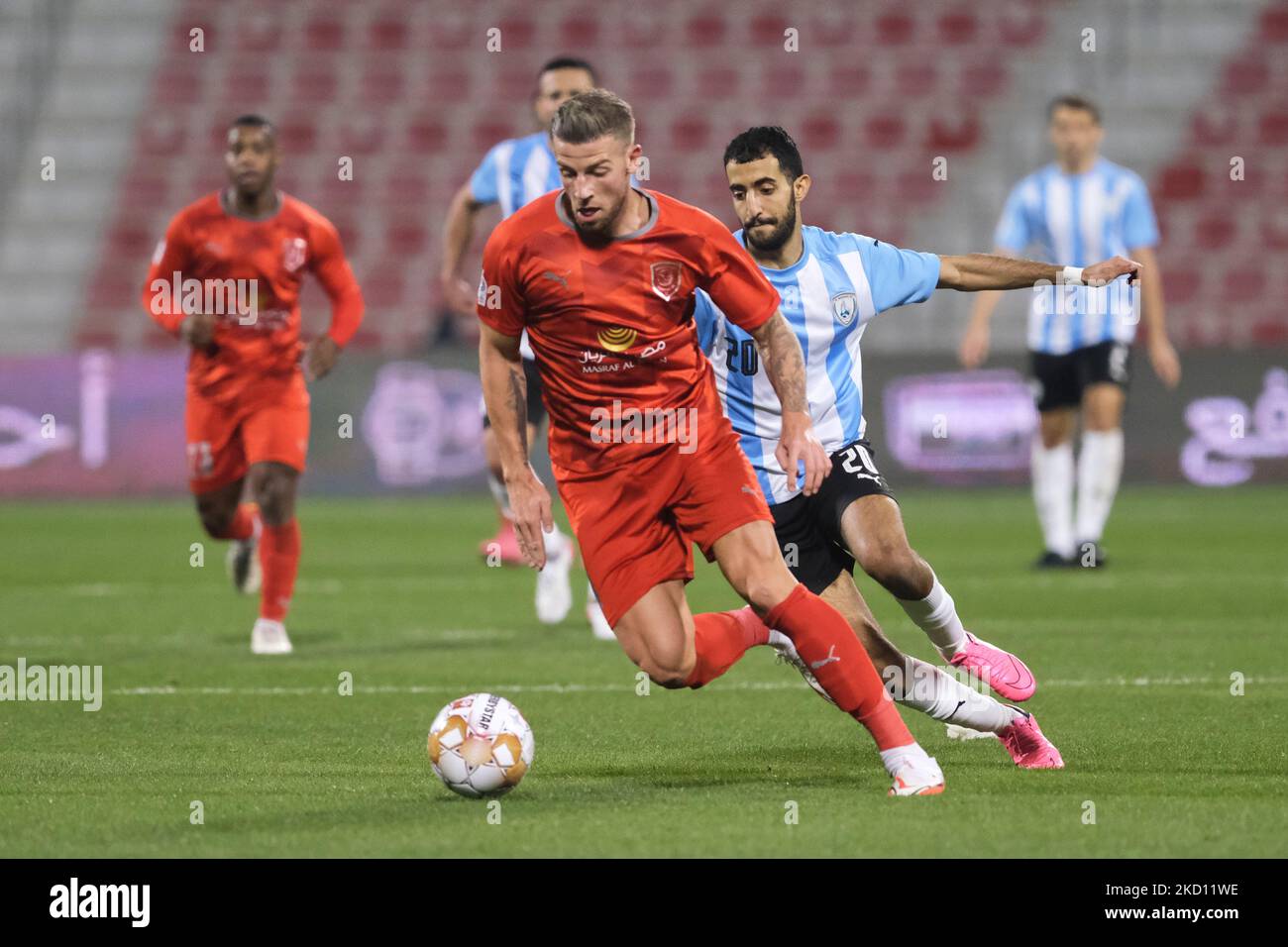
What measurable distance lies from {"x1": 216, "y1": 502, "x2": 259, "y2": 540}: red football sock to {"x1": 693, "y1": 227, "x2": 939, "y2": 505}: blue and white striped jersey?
15.4ft

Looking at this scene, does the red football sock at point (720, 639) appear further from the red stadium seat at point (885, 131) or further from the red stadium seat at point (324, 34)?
the red stadium seat at point (324, 34)

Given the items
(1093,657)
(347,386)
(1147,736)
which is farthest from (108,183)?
(1147,736)

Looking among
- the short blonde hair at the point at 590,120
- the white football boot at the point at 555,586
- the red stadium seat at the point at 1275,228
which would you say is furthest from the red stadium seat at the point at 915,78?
the short blonde hair at the point at 590,120

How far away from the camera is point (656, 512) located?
5715 millimetres

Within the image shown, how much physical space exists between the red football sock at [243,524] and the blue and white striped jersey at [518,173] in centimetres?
188

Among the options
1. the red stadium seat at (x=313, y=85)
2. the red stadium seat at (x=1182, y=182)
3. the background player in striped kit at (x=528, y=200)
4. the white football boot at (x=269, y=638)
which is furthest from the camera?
the red stadium seat at (x=313, y=85)

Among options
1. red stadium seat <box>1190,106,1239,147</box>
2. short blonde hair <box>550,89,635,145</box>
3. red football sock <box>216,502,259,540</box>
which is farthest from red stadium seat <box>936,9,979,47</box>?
short blonde hair <box>550,89,635,145</box>

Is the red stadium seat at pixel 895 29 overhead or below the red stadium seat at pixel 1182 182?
overhead

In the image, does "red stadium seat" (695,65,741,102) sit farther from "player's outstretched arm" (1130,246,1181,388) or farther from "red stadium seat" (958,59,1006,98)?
"player's outstretched arm" (1130,246,1181,388)

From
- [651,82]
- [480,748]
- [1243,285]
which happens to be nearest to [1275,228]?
[1243,285]

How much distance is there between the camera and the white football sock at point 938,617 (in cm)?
611

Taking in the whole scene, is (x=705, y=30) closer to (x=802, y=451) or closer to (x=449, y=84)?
(x=449, y=84)

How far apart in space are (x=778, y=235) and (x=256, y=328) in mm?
3846
